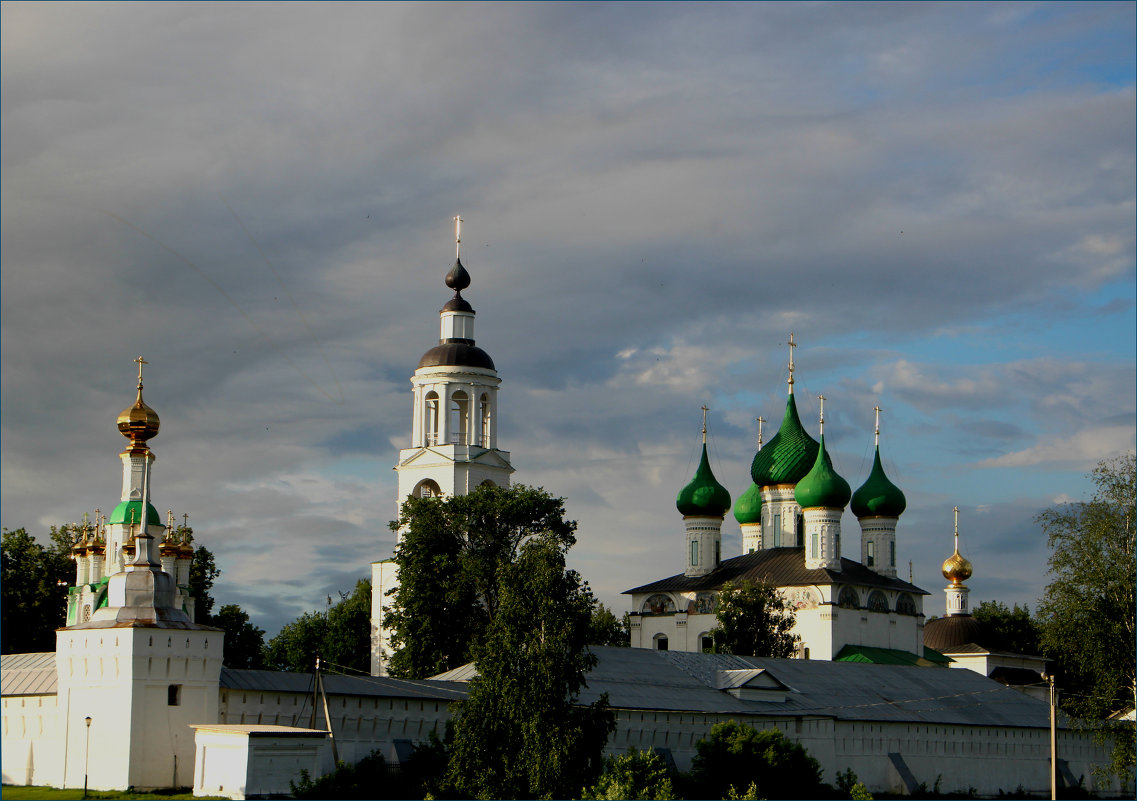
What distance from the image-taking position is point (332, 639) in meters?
63.8

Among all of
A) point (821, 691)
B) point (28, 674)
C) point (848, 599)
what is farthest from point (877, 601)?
point (28, 674)

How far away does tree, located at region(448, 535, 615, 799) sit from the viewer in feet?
107

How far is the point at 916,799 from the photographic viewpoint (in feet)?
150

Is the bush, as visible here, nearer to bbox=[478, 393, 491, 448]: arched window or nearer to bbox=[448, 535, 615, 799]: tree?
bbox=[448, 535, 615, 799]: tree

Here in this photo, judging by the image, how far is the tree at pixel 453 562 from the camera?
151ft

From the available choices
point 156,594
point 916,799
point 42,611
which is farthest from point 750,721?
point 42,611

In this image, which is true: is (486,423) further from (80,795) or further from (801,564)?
(80,795)

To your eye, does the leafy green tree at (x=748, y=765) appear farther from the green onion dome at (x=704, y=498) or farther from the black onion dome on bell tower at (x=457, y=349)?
the green onion dome at (x=704, y=498)

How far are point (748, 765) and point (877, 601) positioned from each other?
1008 inches

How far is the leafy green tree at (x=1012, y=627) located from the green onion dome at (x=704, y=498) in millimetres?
14346

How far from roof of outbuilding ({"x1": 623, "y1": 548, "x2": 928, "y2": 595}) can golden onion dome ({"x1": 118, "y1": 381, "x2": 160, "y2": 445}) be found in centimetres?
2619

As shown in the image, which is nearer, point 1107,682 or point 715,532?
point 1107,682

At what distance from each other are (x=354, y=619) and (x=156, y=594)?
102 ft

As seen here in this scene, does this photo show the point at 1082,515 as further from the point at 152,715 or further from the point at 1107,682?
the point at 152,715
